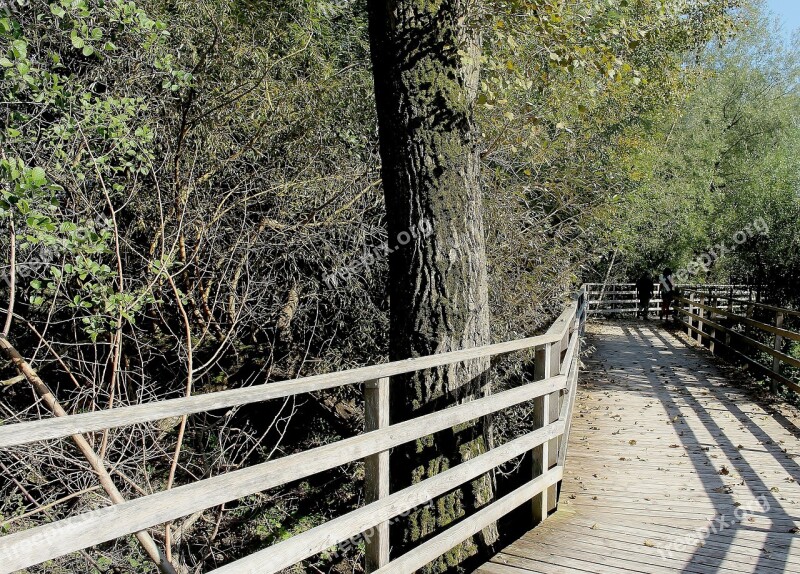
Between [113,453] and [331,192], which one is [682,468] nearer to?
[331,192]

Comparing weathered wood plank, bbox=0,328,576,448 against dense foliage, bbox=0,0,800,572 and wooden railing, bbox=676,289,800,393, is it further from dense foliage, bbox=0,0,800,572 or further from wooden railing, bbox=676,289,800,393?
wooden railing, bbox=676,289,800,393

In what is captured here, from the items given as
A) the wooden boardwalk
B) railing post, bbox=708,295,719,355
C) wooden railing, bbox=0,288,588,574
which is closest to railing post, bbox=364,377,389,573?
wooden railing, bbox=0,288,588,574

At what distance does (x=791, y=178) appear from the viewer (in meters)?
19.7

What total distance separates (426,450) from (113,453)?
3.07m

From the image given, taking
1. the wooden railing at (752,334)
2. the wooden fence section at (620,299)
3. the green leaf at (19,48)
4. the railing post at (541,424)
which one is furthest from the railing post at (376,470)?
the wooden fence section at (620,299)

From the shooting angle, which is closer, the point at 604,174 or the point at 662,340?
the point at 604,174

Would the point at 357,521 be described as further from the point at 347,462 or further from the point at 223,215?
the point at 223,215

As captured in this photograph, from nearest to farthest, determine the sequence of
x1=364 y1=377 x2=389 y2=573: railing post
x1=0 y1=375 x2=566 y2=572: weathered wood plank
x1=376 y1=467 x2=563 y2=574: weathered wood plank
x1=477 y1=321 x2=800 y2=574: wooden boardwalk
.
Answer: x1=0 y1=375 x2=566 y2=572: weathered wood plank → x1=364 y1=377 x2=389 y2=573: railing post → x1=376 y1=467 x2=563 y2=574: weathered wood plank → x1=477 y1=321 x2=800 y2=574: wooden boardwalk

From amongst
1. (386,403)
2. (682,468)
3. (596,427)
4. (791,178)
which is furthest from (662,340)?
(386,403)

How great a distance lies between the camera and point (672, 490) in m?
5.80

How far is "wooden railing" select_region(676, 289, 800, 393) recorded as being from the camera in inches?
400

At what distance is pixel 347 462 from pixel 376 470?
400 mm

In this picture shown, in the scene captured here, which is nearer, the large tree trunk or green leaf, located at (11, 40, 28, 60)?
green leaf, located at (11, 40, 28, 60)

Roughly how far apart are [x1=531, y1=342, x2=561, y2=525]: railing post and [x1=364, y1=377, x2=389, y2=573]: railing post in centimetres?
190
